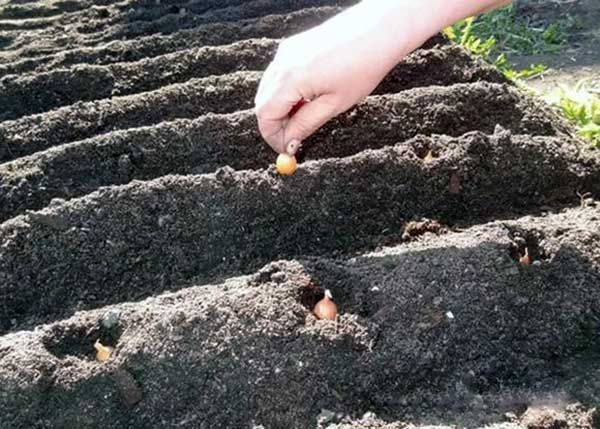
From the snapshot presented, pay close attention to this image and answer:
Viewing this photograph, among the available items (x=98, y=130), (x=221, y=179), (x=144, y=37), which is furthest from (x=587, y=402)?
(x=144, y=37)

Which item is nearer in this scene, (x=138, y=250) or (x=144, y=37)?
(x=138, y=250)

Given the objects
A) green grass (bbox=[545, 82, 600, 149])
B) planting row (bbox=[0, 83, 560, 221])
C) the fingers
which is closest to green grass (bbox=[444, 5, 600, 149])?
green grass (bbox=[545, 82, 600, 149])

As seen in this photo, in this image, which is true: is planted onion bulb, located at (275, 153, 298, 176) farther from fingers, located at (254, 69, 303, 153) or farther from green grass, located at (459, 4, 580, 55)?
green grass, located at (459, 4, 580, 55)

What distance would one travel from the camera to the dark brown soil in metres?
1.86

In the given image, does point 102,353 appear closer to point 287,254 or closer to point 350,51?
point 287,254

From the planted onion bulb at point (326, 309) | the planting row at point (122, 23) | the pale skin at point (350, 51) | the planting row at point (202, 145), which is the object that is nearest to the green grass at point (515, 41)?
the planting row at point (122, 23)

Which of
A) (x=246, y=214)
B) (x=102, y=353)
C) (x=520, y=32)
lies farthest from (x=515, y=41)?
(x=102, y=353)

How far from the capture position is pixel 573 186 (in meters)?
2.54

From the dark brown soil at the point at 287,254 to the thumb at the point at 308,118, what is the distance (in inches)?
6.0

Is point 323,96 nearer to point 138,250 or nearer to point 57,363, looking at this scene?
point 138,250

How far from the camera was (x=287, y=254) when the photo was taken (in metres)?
2.35

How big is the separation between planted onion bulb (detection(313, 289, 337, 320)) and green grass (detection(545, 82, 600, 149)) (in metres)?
1.46

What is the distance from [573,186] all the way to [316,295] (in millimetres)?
997

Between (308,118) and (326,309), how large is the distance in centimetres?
58
